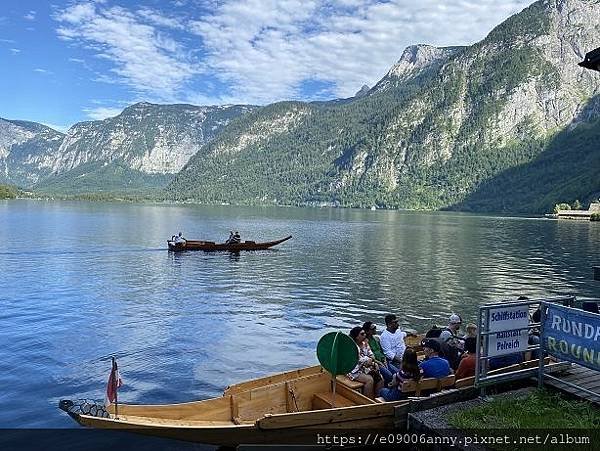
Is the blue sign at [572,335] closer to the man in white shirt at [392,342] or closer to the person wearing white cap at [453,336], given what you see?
the person wearing white cap at [453,336]

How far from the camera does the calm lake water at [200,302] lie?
24250 mm

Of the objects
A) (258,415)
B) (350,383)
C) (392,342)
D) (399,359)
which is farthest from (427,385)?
(258,415)

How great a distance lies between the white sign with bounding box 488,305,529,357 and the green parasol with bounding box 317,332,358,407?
12.9 feet

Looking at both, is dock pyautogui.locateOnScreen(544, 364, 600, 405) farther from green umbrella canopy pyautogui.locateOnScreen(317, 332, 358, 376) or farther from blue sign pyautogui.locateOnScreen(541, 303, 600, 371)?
green umbrella canopy pyautogui.locateOnScreen(317, 332, 358, 376)

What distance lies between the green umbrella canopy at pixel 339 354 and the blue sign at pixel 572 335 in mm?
5504

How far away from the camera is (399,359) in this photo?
1938cm

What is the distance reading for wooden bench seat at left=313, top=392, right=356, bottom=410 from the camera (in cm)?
1656

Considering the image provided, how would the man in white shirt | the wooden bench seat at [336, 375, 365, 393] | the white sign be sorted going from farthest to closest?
the man in white shirt < the wooden bench seat at [336, 375, 365, 393] < the white sign

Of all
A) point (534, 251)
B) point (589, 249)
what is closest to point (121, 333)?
point (534, 251)

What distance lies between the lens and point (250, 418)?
51.9 ft

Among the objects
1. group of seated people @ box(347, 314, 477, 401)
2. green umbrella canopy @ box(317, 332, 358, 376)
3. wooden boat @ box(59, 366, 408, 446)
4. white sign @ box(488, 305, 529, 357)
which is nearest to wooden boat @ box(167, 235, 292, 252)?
group of seated people @ box(347, 314, 477, 401)

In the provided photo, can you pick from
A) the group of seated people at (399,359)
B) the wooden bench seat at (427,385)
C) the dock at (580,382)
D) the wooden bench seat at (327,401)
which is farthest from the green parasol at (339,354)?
the dock at (580,382)

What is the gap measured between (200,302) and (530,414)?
30.8 m

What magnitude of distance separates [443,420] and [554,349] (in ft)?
13.1
